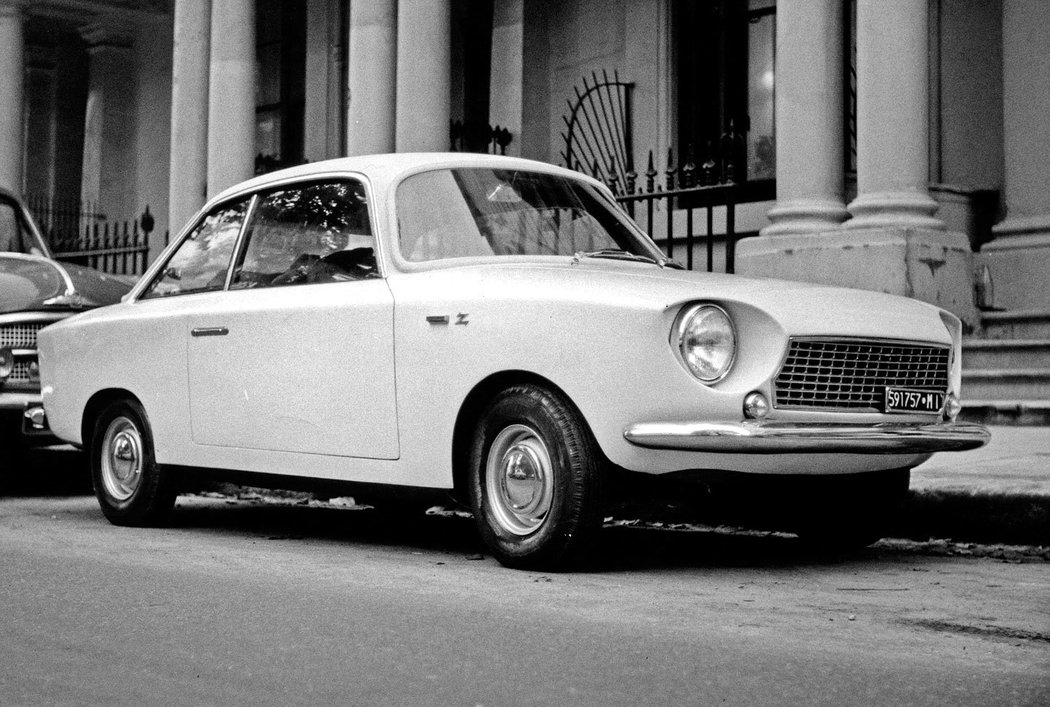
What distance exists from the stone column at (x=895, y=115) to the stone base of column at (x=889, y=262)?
154mm

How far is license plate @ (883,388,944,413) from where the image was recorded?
18.2 ft

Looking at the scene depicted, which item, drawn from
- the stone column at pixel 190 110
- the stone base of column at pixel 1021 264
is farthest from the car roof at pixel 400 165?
the stone column at pixel 190 110

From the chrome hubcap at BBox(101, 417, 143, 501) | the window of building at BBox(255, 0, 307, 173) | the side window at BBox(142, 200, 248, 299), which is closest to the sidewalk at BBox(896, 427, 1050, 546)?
the side window at BBox(142, 200, 248, 299)

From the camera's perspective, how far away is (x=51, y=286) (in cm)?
950

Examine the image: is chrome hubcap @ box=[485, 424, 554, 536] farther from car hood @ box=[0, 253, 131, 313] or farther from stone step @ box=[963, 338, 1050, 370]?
stone step @ box=[963, 338, 1050, 370]

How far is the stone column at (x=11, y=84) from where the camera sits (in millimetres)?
21469

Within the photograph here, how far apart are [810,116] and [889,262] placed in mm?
1533

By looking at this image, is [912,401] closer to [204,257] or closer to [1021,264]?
[204,257]

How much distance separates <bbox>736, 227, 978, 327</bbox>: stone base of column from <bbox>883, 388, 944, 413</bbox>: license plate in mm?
4895

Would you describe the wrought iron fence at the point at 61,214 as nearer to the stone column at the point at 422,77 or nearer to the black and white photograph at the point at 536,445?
the stone column at the point at 422,77

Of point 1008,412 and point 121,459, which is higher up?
point 1008,412

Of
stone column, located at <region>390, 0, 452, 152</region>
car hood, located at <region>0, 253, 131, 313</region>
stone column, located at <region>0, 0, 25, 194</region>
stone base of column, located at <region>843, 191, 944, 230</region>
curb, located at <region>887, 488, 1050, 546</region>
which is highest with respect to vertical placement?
stone column, located at <region>0, 0, 25, 194</region>

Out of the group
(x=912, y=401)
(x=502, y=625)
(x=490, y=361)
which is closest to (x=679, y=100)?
(x=912, y=401)

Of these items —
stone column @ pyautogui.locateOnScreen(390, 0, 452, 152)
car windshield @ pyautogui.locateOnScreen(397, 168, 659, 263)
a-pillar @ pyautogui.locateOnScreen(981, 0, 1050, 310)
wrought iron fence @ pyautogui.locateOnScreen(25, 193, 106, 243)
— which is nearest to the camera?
car windshield @ pyautogui.locateOnScreen(397, 168, 659, 263)
